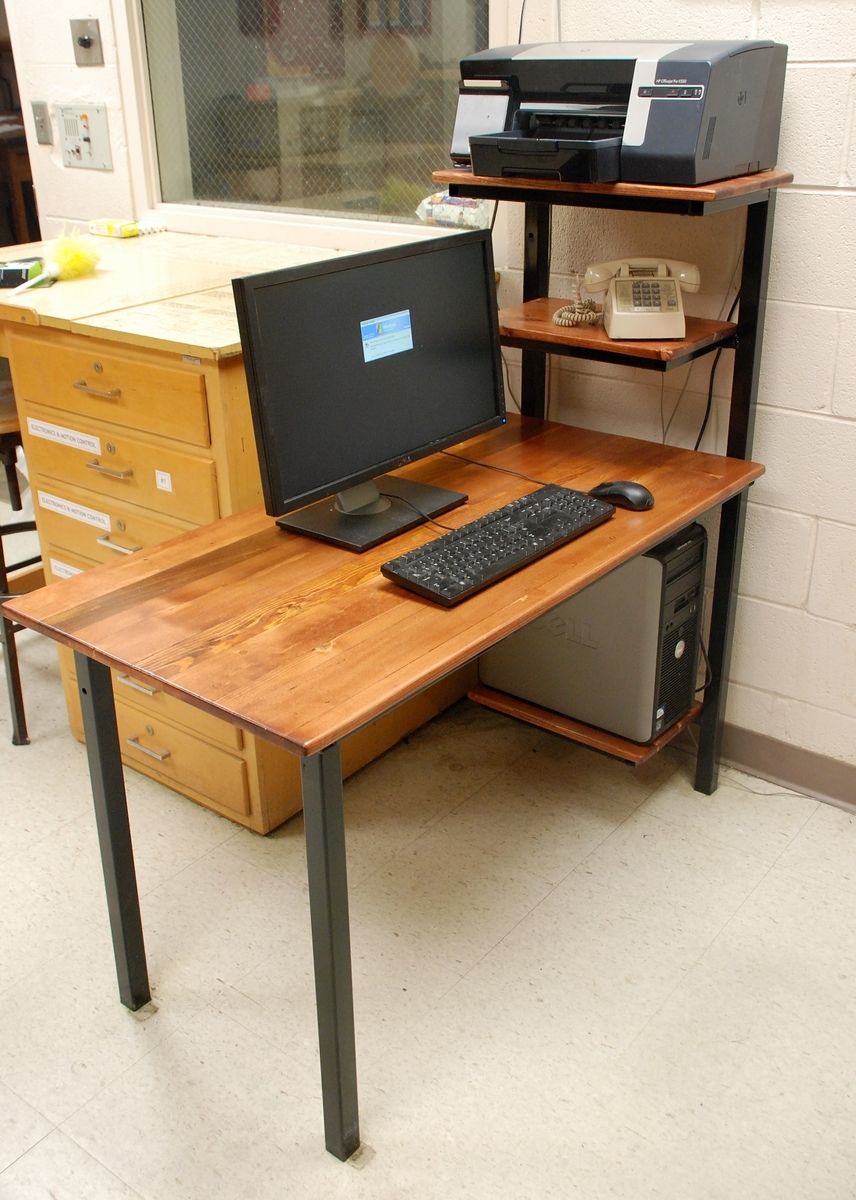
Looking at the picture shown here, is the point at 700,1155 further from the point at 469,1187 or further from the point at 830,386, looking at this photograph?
the point at 830,386

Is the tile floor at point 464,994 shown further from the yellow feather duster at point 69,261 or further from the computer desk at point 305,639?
the yellow feather duster at point 69,261

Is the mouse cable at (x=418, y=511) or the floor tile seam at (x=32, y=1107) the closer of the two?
the floor tile seam at (x=32, y=1107)

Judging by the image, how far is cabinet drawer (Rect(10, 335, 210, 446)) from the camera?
2.11m

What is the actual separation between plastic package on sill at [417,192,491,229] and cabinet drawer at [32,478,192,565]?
3.11 ft

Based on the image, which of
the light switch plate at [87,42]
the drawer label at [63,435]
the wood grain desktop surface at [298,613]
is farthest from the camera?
the light switch plate at [87,42]

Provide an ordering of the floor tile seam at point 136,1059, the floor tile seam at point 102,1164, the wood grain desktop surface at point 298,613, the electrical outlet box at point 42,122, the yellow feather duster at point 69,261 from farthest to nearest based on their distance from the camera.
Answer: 1. the electrical outlet box at point 42,122
2. the yellow feather duster at point 69,261
3. the floor tile seam at point 136,1059
4. the floor tile seam at point 102,1164
5. the wood grain desktop surface at point 298,613

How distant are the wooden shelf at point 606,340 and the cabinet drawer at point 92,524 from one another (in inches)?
30.1

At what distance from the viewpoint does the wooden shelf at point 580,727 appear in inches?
92.4

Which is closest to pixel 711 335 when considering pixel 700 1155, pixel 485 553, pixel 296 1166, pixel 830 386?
pixel 830 386

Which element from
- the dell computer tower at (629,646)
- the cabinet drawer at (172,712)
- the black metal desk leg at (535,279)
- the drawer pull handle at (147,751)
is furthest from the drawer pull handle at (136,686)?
the black metal desk leg at (535,279)

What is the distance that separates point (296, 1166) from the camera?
1.67 meters

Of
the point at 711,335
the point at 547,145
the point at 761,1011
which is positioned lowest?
the point at 761,1011

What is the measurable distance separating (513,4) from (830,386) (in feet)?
3.32

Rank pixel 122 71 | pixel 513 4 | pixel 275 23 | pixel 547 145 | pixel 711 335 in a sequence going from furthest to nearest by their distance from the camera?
1. pixel 122 71
2. pixel 275 23
3. pixel 513 4
4. pixel 711 335
5. pixel 547 145
